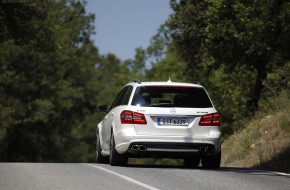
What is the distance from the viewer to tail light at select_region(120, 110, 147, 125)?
624 inches

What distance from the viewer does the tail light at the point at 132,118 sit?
52.0 feet

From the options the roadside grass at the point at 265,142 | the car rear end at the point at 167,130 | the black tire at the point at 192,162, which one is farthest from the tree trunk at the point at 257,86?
the car rear end at the point at 167,130

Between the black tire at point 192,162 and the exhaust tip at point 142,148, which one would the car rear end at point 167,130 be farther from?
the black tire at point 192,162

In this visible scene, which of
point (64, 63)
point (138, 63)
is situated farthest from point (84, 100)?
point (138, 63)

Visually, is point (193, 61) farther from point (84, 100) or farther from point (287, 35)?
point (84, 100)

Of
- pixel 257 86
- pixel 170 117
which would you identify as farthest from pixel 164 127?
pixel 257 86

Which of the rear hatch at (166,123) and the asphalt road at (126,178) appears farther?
the rear hatch at (166,123)

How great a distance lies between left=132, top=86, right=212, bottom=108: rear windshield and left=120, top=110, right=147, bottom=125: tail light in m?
0.24

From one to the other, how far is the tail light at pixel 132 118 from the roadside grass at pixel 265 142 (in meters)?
3.89

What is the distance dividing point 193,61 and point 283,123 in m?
12.7

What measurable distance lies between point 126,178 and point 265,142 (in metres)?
9.58

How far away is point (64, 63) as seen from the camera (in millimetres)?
60656

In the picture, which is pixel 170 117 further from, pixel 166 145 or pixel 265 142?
pixel 265 142

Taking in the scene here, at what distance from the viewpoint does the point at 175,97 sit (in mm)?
16469
